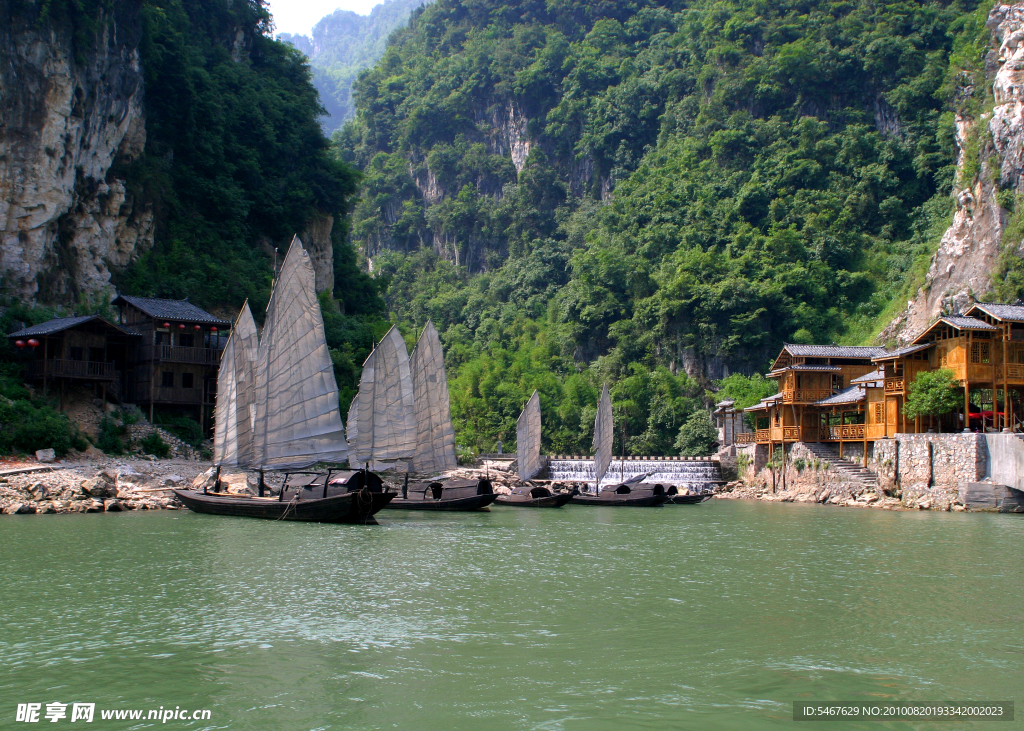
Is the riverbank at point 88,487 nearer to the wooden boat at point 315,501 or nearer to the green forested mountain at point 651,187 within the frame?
the wooden boat at point 315,501

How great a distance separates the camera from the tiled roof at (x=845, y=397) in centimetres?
4350

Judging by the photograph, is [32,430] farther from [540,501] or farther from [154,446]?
[540,501]

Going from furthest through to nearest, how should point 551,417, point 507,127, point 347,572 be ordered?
point 507,127 < point 551,417 < point 347,572

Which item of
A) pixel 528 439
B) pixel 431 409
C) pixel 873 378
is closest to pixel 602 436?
pixel 528 439

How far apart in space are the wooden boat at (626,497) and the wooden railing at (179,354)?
1915cm

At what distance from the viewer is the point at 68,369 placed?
38000 millimetres

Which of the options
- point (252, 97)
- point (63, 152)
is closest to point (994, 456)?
point (63, 152)

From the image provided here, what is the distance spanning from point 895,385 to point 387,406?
77.1 ft

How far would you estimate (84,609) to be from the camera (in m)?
14.8

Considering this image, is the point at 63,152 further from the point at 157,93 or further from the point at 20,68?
the point at 157,93

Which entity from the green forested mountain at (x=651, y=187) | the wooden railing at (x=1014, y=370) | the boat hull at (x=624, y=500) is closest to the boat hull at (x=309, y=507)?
the boat hull at (x=624, y=500)

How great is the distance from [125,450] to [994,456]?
3631cm

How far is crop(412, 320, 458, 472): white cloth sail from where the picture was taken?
3856 centimetres

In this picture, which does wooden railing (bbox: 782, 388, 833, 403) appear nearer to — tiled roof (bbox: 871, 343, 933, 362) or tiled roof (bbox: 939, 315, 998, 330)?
tiled roof (bbox: 871, 343, 933, 362)
